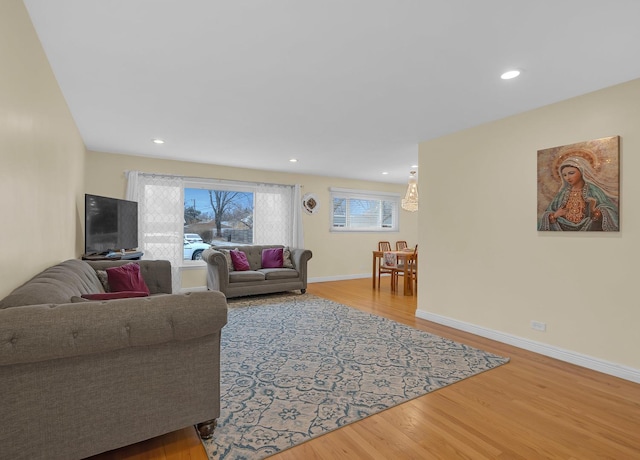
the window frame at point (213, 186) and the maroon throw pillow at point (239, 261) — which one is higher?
the window frame at point (213, 186)

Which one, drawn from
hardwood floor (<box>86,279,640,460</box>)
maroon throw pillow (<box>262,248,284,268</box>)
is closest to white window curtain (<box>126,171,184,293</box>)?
maroon throw pillow (<box>262,248,284,268</box>)

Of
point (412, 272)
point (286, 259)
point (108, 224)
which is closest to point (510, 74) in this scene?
point (412, 272)

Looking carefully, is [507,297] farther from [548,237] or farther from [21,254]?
[21,254]

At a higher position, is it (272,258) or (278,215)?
(278,215)

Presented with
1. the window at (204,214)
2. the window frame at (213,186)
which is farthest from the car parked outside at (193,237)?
the window frame at (213,186)

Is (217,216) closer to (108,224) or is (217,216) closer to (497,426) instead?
(108,224)

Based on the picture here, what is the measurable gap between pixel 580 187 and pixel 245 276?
440 cm

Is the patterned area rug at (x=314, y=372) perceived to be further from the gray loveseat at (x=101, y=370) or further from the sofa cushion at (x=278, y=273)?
the sofa cushion at (x=278, y=273)

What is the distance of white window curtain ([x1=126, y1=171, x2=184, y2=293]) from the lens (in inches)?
214

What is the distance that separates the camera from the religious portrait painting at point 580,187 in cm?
272

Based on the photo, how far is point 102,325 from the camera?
143 centimetres

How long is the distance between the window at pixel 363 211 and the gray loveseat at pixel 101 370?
587 cm

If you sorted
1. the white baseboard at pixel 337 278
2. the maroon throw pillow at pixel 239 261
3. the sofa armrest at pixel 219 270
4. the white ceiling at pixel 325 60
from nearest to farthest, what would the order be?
the white ceiling at pixel 325 60, the sofa armrest at pixel 219 270, the maroon throw pillow at pixel 239 261, the white baseboard at pixel 337 278

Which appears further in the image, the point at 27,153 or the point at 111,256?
the point at 111,256
